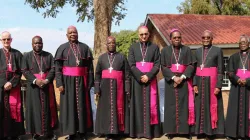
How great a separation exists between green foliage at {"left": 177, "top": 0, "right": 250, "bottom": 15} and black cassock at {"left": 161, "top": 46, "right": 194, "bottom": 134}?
87.5 ft

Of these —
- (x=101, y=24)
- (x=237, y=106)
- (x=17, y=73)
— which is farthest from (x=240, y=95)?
(x=101, y=24)

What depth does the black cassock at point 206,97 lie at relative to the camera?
21.4ft

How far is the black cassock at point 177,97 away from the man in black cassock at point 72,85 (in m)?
1.56

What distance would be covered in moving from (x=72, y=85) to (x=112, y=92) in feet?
2.50

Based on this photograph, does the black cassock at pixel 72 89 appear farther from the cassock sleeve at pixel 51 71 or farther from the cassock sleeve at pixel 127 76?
the cassock sleeve at pixel 127 76

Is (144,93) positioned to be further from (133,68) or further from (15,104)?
(15,104)

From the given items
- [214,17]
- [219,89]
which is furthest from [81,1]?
[219,89]

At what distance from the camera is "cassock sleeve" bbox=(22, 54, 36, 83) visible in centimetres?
644

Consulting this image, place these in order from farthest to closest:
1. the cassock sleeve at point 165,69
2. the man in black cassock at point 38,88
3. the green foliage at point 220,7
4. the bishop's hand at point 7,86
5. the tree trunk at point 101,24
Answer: the green foliage at point 220,7
the tree trunk at point 101,24
the cassock sleeve at point 165,69
the man in black cassock at point 38,88
the bishop's hand at point 7,86

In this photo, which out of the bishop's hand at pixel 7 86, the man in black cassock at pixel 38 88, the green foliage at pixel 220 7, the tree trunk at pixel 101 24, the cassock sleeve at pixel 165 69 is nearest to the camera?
the bishop's hand at pixel 7 86

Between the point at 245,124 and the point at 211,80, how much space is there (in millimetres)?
1030

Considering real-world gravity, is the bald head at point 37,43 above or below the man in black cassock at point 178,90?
above

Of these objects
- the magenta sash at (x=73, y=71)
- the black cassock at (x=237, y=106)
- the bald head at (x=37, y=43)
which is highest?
the bald head at (x=37, y=43)

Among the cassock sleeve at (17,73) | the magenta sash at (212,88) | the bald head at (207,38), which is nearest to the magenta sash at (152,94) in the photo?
the magenta sash at (212,88)
